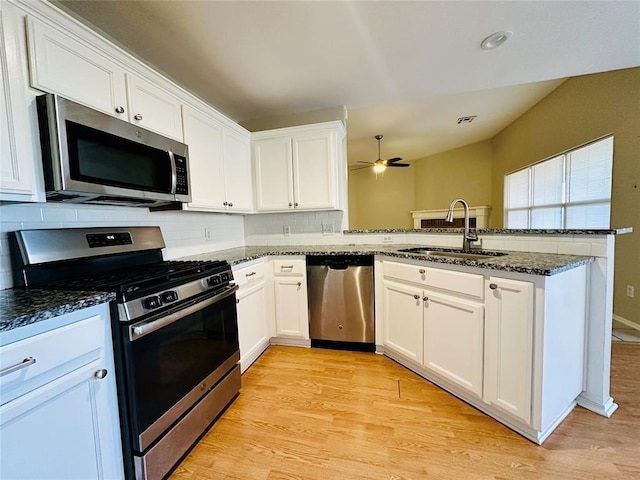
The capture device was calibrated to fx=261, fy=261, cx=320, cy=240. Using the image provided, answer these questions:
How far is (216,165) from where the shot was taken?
7.39ft

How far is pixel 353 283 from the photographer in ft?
7.68

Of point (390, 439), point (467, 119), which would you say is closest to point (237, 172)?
point (390, 439)

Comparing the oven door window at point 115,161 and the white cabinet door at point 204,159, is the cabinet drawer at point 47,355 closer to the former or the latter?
the oven door window at point 115,161

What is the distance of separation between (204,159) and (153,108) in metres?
0.50

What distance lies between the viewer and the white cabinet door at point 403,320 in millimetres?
1945

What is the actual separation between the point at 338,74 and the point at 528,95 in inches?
123

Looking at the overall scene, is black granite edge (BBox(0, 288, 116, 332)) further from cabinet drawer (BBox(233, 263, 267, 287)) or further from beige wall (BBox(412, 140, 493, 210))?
beige wall (BBox(412, 140, 493, 210))

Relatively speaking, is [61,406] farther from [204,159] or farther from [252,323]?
[204,159]

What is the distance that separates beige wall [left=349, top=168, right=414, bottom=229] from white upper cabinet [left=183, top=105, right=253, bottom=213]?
5.26m

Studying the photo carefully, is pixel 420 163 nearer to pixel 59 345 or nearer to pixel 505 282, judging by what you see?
pixel 505 282

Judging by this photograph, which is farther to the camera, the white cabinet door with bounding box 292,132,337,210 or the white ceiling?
the white cabinet door with bounding box 292,132,337,210

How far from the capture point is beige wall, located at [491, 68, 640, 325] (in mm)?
2664

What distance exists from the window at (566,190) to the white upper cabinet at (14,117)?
4799 millimetres

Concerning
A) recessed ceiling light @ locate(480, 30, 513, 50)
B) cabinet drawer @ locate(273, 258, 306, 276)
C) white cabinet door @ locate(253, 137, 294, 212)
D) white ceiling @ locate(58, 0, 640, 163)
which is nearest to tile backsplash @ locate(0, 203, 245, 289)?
white cabinet door @ locate(253, 137, 294, 212)
